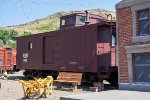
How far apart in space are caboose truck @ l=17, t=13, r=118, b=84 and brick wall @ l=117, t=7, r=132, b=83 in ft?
6.60

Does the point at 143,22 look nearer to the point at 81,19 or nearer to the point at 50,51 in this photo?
the point at 81,19

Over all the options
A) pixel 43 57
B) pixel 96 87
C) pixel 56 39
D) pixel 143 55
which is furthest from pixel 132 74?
pixel 43 57

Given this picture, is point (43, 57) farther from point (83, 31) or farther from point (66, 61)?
point (83, 31)

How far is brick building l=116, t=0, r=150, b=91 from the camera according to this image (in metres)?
16.2

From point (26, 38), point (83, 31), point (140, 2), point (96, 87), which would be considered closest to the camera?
point (140, 2)

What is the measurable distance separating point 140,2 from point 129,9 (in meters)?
0.85

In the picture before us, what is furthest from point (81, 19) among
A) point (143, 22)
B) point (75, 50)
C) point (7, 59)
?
point (7, 59)

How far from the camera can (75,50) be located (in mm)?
21734

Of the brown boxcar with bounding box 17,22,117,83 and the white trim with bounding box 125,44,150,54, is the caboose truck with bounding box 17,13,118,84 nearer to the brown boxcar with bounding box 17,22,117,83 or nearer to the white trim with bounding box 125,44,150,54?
the brown boxcar with bounding box 17,22,117,83

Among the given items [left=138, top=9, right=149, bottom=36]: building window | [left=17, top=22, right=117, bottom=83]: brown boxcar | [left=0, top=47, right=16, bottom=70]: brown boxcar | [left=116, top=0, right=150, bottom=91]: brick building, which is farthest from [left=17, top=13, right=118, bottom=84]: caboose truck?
[left=0, top=47, right=16, bottom=70]: brown boxcar

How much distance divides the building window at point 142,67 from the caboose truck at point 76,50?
2.78 m

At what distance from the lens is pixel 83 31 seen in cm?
2103

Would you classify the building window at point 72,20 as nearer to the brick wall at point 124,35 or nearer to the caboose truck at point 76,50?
the caboose truck at point 76,50

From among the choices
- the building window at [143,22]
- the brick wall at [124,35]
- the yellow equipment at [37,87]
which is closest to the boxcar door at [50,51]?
the yellow equipment at [37,87]
